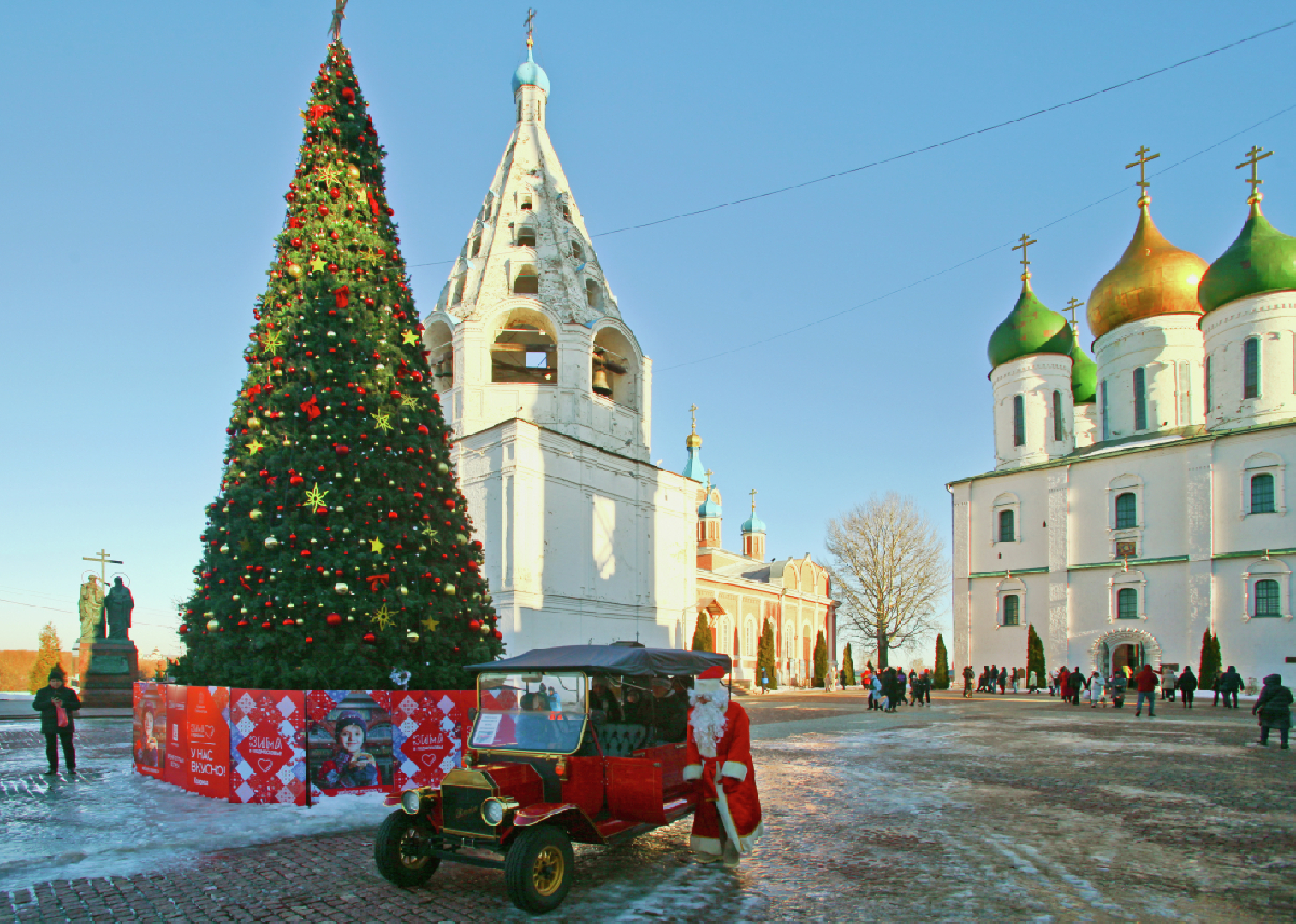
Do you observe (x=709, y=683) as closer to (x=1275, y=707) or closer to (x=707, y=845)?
(x=707, y=845)

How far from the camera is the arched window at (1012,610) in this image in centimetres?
3866

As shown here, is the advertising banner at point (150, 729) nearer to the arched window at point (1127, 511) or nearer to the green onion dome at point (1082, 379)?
the arched window at point (1127, 511)

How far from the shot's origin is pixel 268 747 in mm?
9164

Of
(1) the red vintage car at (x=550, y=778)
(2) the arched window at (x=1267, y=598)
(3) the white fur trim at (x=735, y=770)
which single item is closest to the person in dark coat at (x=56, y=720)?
(1) the red vintage car at (x=550, y=778)

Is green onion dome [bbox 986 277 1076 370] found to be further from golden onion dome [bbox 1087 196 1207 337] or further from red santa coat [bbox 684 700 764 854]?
red santa coat [bbox 684 700 764 854]

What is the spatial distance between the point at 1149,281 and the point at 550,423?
88.4ft

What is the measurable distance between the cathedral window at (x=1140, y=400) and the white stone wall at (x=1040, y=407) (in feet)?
9.11

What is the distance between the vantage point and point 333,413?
10555 millimetres

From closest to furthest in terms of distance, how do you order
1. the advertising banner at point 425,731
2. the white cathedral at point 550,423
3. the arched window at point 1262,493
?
the advertising banner at point 425,731, the white cathedral at point 550,423, the arched window at point 1262,493

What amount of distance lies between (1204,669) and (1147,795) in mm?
26633

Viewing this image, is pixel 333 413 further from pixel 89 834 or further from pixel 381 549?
pixel 89 834

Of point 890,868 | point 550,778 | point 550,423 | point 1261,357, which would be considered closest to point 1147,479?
point 1261,357

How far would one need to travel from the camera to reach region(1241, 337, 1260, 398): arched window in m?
33.3

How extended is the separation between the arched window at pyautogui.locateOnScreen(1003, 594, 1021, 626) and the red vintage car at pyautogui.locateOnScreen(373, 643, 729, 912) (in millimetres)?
34930
